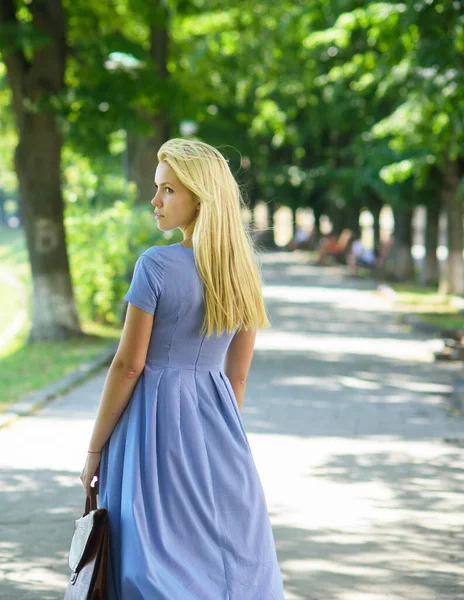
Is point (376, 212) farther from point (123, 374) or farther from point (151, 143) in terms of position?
point (123, 374)

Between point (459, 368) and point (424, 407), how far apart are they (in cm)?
317

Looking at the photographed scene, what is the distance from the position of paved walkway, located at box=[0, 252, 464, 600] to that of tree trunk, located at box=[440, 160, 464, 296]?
10149mm

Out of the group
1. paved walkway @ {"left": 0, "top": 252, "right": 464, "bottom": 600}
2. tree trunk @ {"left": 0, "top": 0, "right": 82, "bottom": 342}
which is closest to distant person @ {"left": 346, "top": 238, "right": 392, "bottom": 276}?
tree trunk @ {"left": 0, "top": 0, "right": 82, "bottom": 342}

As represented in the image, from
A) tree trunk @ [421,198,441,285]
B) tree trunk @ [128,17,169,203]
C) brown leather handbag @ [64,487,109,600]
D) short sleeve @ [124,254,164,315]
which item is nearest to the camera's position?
brown leather handbag @ [64,487,109,600]

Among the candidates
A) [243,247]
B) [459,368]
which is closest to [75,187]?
[459,368]

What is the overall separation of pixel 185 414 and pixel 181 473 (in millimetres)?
190

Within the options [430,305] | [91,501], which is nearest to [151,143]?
[430,305]

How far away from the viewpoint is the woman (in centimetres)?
365

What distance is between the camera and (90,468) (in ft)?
12.6

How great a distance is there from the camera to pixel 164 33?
70.2 ft

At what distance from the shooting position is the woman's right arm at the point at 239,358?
401 centimetres

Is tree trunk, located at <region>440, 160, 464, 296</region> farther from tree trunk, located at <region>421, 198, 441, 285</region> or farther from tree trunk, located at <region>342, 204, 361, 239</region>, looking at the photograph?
tree trunk, located at <region>342, 204, 361, 239</region>

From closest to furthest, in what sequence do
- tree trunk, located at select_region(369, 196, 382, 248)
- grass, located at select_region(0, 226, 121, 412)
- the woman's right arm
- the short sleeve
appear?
1. the short sleeve
2. the woman's right arm
3. grass, located at select_region(0, 226, 121, 412)
4. tree trunk, located at select_region(369, 196, 382, 248)

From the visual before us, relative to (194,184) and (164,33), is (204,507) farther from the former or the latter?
(164,33)
